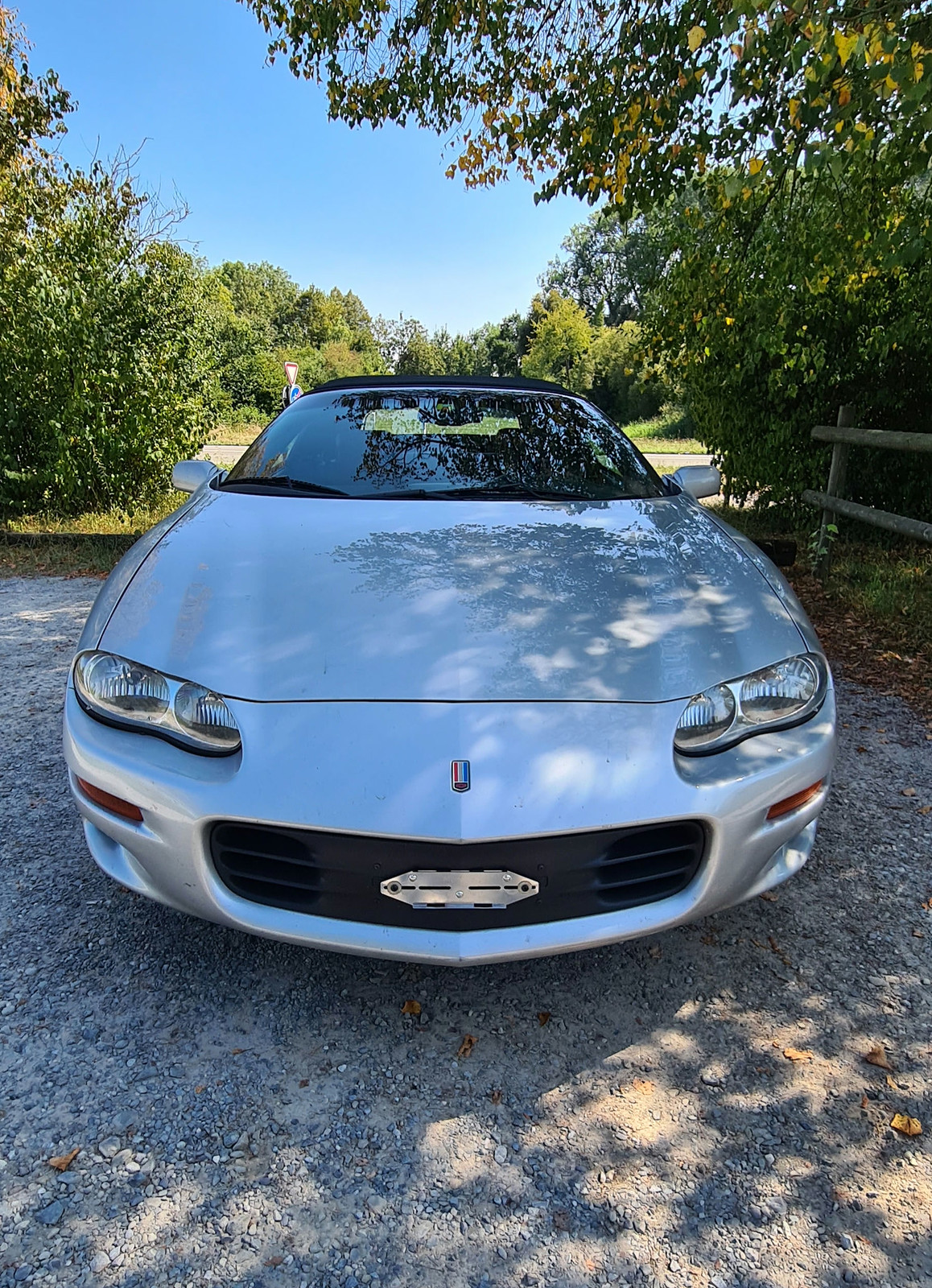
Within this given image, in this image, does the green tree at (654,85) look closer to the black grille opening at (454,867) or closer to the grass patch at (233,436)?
the black grille opening at (454,867)

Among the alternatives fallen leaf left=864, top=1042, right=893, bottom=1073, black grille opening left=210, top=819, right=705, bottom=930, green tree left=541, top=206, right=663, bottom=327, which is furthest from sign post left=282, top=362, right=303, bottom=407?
green tree left=541, top=206, right=663, bottom=327

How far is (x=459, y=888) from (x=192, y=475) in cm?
235

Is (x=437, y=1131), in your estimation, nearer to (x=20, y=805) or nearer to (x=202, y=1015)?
(x=202, y=1015)

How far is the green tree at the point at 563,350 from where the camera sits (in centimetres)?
4322

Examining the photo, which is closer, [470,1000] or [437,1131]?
[437,1131]

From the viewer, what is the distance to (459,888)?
1619mm

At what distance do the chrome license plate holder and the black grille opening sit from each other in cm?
1

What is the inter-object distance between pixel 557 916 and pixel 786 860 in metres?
0.65

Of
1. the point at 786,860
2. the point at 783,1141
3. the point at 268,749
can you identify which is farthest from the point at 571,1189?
the point at 268,749

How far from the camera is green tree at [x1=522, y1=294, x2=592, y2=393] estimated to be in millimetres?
43219

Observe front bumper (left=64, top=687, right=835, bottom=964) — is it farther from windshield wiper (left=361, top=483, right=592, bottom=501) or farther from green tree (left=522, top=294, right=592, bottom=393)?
green tree (left=522, top=294, right=592, bottom=393)

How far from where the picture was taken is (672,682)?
1851mm

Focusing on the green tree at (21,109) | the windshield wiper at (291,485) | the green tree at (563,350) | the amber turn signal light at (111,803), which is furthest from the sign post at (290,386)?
the green tree at (563,350)

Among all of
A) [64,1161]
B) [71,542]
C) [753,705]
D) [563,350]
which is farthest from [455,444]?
[563,350]
